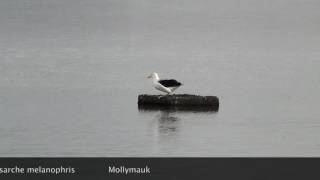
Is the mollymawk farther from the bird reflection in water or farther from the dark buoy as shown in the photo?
the bird reflection in water

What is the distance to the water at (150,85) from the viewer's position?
2512 cm

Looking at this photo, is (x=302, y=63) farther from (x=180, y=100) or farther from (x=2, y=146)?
(x=2, y=146)

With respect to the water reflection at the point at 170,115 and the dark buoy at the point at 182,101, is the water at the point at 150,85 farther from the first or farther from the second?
the dark buoy at the point at 182,101

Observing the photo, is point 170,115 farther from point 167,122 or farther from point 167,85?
point 167,85

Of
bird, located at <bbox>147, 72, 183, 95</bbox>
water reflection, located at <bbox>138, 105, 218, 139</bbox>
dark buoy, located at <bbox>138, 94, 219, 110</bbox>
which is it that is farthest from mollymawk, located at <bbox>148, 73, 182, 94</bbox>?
water reflection, located at <bbox>138, 105, 218, 139</bbox>

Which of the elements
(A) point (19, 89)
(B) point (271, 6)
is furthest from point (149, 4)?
(A) point (19, 89)

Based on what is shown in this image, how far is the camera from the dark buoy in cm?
2823

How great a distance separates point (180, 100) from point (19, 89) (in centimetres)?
580

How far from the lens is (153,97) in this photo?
28469 mm
